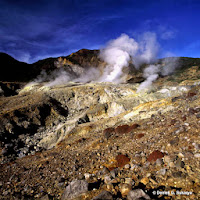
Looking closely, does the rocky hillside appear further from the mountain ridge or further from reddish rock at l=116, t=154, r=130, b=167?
reddish rock at l=116, t=154, r=130, b=167

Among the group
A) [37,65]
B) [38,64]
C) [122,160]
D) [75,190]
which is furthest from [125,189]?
[38,64]

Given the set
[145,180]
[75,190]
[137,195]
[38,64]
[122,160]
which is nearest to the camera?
[137,195]

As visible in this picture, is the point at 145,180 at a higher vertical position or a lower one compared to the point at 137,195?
lower

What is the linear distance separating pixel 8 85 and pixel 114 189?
71044 mm

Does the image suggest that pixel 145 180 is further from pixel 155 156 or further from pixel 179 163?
pixel 155 156

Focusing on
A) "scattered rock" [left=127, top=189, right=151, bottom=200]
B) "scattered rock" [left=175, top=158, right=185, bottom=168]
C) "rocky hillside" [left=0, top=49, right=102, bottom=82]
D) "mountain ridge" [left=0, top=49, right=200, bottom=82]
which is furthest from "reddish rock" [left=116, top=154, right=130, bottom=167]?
"rocky hillside" [left=0, top=49, right=102, bottom=82]

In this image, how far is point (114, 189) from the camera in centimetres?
494

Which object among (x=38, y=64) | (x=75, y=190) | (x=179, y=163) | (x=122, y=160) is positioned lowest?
(x=75, y=190)

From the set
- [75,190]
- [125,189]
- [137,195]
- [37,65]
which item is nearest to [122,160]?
[125,189]

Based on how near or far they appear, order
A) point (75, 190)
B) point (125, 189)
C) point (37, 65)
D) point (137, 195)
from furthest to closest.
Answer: point (37, 65) → point (75, 190) → point (125, 189) → point (137, 195)

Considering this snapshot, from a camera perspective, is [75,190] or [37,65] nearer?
[75,190]

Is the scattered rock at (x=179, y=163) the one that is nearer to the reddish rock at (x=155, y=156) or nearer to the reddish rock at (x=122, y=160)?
the reddish rock at (x=155, y=156)

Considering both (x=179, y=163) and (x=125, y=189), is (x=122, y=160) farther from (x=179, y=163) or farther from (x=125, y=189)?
(x=179, y=163)

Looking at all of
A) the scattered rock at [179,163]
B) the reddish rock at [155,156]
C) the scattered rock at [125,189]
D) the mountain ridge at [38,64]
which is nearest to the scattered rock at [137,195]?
the scattered rock at [125,189]
